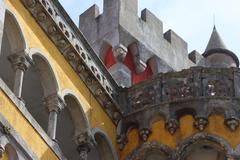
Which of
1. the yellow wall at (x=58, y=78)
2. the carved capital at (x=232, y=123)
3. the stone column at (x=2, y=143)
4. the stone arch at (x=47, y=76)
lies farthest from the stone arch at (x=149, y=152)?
the stone column at (x=2, y=143)

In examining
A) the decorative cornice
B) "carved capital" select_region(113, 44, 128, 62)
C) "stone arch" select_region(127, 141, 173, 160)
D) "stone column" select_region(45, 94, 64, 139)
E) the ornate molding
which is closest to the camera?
"stone column" select_region(45, 94, 64, 139)

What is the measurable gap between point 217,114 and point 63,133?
400cm

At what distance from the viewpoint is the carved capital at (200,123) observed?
82.2ft

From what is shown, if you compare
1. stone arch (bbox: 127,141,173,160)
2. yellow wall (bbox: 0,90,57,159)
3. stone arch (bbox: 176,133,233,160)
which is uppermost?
stone arch (bbox: 127,141,173,160)

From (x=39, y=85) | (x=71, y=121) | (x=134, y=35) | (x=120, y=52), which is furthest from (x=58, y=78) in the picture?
(x=134, y=35)

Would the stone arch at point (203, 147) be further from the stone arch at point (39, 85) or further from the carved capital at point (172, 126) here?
the stone arch at point (39, 85)

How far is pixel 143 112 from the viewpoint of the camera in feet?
85.4

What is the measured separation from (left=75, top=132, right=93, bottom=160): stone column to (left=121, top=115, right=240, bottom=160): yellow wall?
159 centimetres

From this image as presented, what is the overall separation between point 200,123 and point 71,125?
3266mm

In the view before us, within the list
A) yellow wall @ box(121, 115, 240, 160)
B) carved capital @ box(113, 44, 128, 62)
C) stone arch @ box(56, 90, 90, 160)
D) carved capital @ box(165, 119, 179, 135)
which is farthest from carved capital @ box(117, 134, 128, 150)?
carved capital @ box(113, 44, 128, 62)

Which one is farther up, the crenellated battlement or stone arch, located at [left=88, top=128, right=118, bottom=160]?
the crenellated battlement

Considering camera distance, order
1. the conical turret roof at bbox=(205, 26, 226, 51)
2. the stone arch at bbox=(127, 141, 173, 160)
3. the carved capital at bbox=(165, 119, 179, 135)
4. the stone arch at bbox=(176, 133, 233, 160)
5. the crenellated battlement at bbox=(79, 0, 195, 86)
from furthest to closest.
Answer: the conical turret roof at bbox=(205, 26, 226, 51), the crenellated battlement at bbox=(79, 0, 195, 86), the carved capital at bbox=(165, 119, 179, 135), the stone arch at bbox=(127, 141, 173, 160), the stone arch at bbox=(176, 133, 233, 160)

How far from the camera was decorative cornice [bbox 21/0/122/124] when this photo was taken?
2369cm

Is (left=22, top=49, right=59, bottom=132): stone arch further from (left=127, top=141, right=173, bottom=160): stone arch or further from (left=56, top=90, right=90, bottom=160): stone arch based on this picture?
(left=127, top=141, right=173, bottom=160): stone arch
